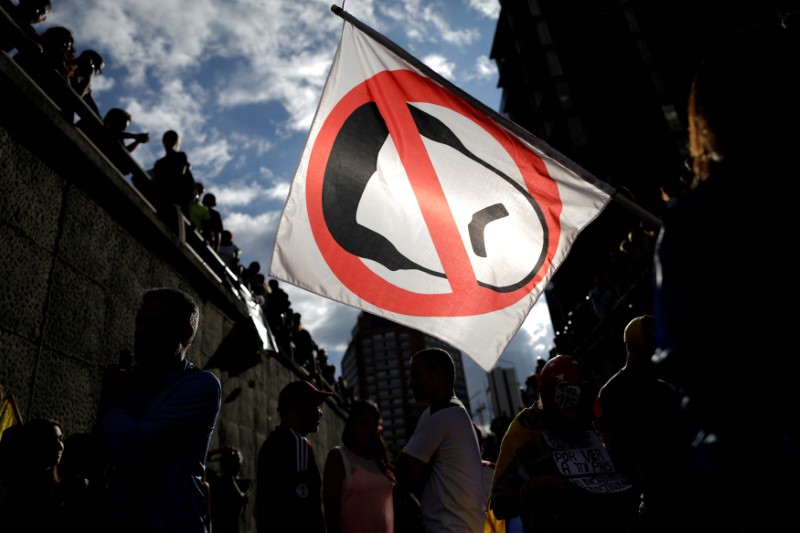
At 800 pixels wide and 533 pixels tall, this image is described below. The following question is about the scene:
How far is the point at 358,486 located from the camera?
3186 mm

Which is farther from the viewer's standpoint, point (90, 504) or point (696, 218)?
point (90, 504)

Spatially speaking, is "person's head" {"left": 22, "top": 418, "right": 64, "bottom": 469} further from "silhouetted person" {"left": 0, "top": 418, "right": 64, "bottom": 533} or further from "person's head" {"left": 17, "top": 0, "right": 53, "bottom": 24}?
"person's head" {"left": 17, "top": 0, "right": 53, "bottom": 24}

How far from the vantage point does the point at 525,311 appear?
3662 mm

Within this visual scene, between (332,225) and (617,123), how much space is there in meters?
31.1

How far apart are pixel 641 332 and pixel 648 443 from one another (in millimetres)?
866

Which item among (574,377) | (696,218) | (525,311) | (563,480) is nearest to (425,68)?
(525,311)

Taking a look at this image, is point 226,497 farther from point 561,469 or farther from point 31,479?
point 561,469

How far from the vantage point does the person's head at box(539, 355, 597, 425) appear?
9.16 feet

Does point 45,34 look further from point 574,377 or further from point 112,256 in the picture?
point 574,377

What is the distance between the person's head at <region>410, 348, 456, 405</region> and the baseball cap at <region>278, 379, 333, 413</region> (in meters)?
0.84

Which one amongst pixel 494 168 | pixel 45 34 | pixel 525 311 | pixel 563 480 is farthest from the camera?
pixel 45 34

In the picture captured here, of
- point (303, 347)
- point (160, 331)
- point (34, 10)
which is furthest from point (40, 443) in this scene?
point (303, 347)

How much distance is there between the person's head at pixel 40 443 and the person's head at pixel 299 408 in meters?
1.22

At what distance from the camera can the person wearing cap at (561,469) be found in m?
2.52
